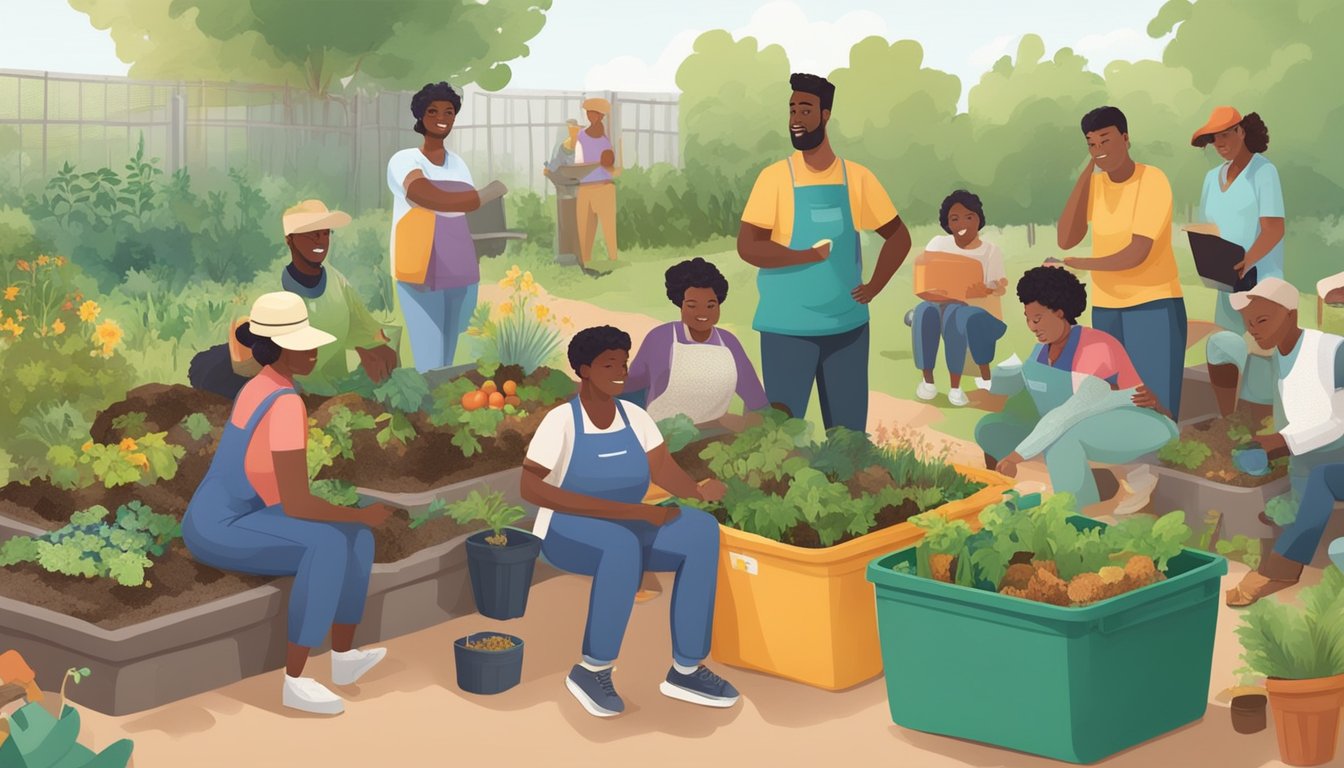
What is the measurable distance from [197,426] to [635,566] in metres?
3.08

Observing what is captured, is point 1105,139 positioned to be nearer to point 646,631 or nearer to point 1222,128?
point 1222,128

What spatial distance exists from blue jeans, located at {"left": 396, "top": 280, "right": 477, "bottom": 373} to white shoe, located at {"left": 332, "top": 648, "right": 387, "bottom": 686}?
9.81 ft

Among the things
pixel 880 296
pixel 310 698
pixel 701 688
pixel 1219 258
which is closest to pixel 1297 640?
pixel 701 688

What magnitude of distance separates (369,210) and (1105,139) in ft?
54.0

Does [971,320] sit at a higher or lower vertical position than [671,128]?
lower

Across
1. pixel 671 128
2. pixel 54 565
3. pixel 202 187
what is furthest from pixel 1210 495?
pixel 671 128

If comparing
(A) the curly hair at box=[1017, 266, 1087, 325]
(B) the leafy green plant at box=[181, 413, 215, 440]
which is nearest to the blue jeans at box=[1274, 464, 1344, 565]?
(A) the curly hair at box=[1017, 266, 1087, 325]

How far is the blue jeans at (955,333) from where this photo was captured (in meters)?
12.7

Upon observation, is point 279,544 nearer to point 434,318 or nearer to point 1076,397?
point 434,318

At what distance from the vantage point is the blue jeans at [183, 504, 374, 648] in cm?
697

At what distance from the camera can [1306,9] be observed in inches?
817

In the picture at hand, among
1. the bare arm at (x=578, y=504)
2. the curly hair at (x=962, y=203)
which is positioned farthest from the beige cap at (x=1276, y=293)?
the curly hair at (x=962, y=203)

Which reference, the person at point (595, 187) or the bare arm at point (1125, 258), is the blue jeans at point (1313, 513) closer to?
the bare arm at point (1125, 258)

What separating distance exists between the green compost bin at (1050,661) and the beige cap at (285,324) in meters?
2.19
